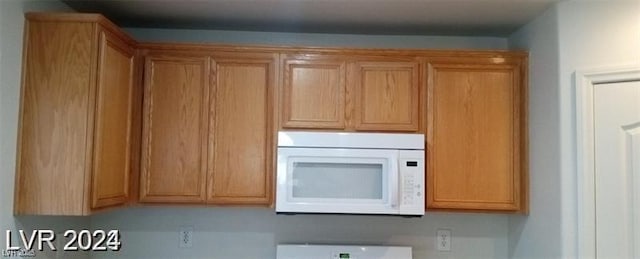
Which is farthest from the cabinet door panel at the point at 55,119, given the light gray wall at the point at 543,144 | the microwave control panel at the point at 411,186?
the light gray wall at the point at 543,144

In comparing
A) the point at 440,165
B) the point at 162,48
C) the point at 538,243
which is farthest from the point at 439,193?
the point at 162,48

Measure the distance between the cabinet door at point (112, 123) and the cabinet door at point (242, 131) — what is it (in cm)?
40

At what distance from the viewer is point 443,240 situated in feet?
9.04

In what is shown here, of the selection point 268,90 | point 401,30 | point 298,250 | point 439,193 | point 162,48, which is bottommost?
point 298,250

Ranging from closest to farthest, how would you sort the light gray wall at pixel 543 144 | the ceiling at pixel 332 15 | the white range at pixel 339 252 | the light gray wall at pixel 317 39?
the light gray wall at pixel 543 144 → the ceiling at pixel 332 15 → the white range at pixel 339 252 → the light gray wall at pixel 317 39

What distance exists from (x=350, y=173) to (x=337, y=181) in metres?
0.07

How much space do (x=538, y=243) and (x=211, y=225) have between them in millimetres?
1645

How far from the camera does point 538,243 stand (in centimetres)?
237

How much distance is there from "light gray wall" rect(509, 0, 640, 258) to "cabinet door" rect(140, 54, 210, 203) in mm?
1581

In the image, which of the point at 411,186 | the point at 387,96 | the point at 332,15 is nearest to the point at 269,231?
the point at 411,186

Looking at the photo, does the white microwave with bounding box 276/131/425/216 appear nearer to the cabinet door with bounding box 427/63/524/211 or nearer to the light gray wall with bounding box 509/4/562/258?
the cabinet door with bounding box 427/63/524/211

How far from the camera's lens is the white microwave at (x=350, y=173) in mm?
2354

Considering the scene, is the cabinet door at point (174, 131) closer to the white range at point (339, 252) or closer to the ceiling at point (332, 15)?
the ceiling at point (332, 15)

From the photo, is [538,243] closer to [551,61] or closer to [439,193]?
[439,193]
